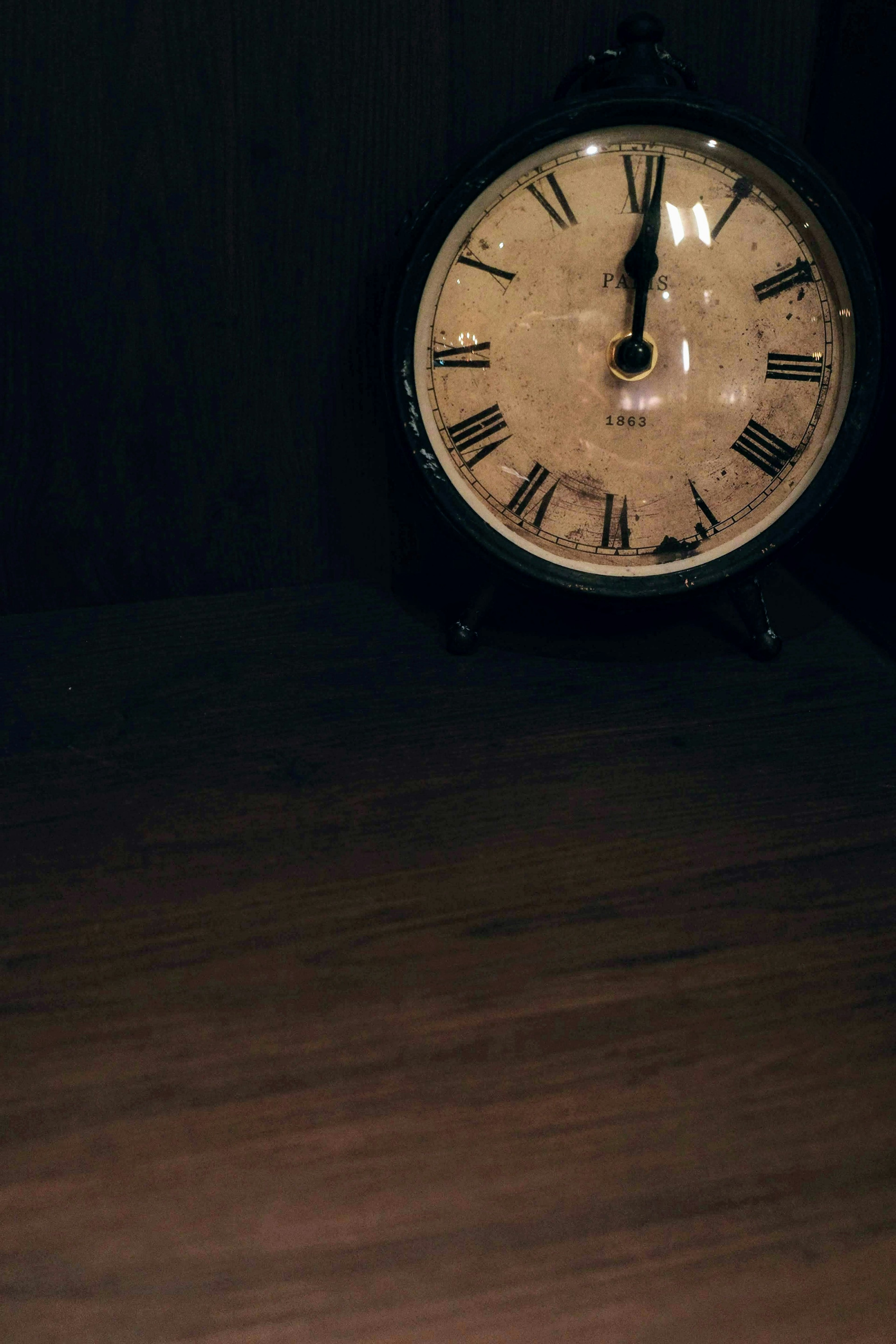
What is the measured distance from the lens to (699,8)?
46.3 inches

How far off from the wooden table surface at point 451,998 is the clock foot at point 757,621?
2cm

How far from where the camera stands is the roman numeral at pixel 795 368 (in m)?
1.04

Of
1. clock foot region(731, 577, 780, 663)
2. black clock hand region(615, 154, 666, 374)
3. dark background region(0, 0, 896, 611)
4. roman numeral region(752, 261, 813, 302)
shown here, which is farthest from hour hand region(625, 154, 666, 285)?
clock foot region(731, 577, 780, 663)

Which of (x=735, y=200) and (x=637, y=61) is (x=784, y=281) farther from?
(x=637, y=61)

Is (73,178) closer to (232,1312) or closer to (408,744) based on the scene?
(408,744)

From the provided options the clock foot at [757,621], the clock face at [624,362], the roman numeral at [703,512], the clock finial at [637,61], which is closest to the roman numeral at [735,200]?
the clock face at [624,362]

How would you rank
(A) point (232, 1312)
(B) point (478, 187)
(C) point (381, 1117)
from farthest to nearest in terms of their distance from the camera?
(B) point (478, 187), (C) point (381, 1117), (A) point (232, 1312)

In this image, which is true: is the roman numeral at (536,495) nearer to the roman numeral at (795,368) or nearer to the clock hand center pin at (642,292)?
the clock hand center pin at (642,292)

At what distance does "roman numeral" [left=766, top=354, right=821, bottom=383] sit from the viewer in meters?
1.04

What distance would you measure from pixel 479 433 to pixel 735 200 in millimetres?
310

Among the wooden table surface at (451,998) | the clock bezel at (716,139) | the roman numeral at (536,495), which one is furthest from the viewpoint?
the roman numeral at (536,495)

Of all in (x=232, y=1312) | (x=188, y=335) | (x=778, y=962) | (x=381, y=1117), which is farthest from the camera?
(x=188, y=335)

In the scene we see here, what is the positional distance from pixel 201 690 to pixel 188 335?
0.40 meters

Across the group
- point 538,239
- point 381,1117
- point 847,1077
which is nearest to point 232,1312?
point 381,1117
